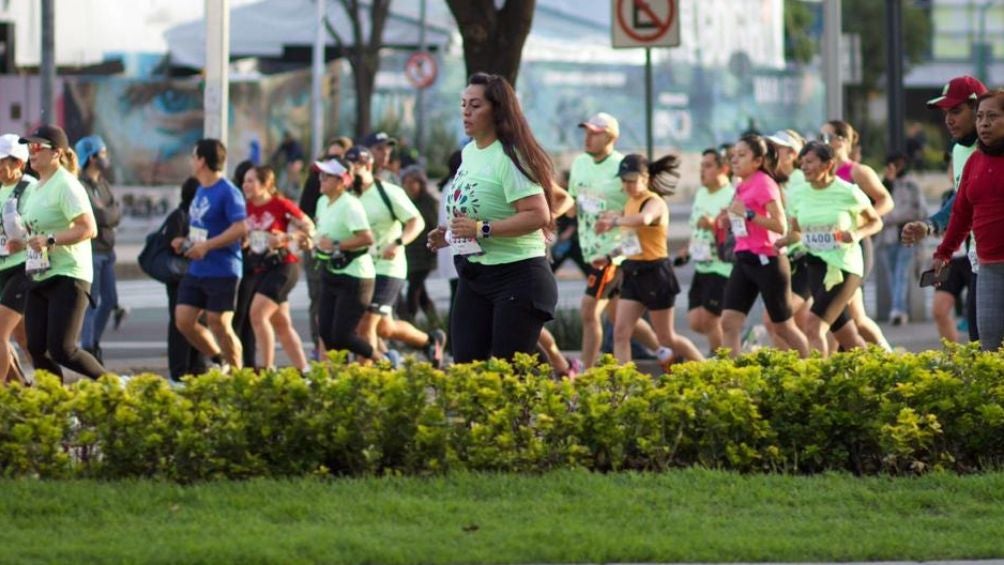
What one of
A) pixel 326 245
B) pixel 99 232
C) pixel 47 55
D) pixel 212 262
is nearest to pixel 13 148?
pixel 212 262

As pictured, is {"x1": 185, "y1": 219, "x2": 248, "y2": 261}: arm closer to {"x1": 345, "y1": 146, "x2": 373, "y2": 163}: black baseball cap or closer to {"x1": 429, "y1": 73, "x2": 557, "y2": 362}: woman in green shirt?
{"x1": 345, "y1": 146, "x2": 373, "y2": 163}: black baseball cap

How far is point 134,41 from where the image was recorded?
1656 inches

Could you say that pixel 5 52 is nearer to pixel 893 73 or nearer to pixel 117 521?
pixel 893 73

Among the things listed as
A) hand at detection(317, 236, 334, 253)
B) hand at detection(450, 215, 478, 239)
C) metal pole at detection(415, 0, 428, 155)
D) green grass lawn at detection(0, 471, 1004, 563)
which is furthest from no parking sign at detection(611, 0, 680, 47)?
metal pole at detection(415, 0, 428, 155)

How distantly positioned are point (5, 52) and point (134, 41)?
19.7ft

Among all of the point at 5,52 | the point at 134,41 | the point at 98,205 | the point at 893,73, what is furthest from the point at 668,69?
the point at 98,205

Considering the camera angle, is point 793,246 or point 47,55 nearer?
point 793,246

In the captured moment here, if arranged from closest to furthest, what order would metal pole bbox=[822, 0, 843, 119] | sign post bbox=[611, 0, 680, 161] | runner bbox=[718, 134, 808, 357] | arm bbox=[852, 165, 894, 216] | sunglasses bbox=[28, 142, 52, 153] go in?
sunglasses bbox=[28, 142, 52, 153] → runner bbox=[718, 134, 808, 357] → arm bbox=[852, 165, 894, 216] → sign post bbox=[611, 0, 680, 161] → metal pole bbox=[822, 0, 843, 119]

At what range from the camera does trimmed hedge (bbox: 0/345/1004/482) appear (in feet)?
26.8

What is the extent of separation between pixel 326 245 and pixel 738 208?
8.73 ft

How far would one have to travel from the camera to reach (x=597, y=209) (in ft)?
45.9

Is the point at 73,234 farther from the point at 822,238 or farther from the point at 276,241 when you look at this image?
the point at 822,238

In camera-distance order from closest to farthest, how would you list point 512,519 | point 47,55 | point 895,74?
point 512,519, point 895,74, point 47,55

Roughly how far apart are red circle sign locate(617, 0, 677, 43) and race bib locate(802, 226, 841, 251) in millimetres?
3363
